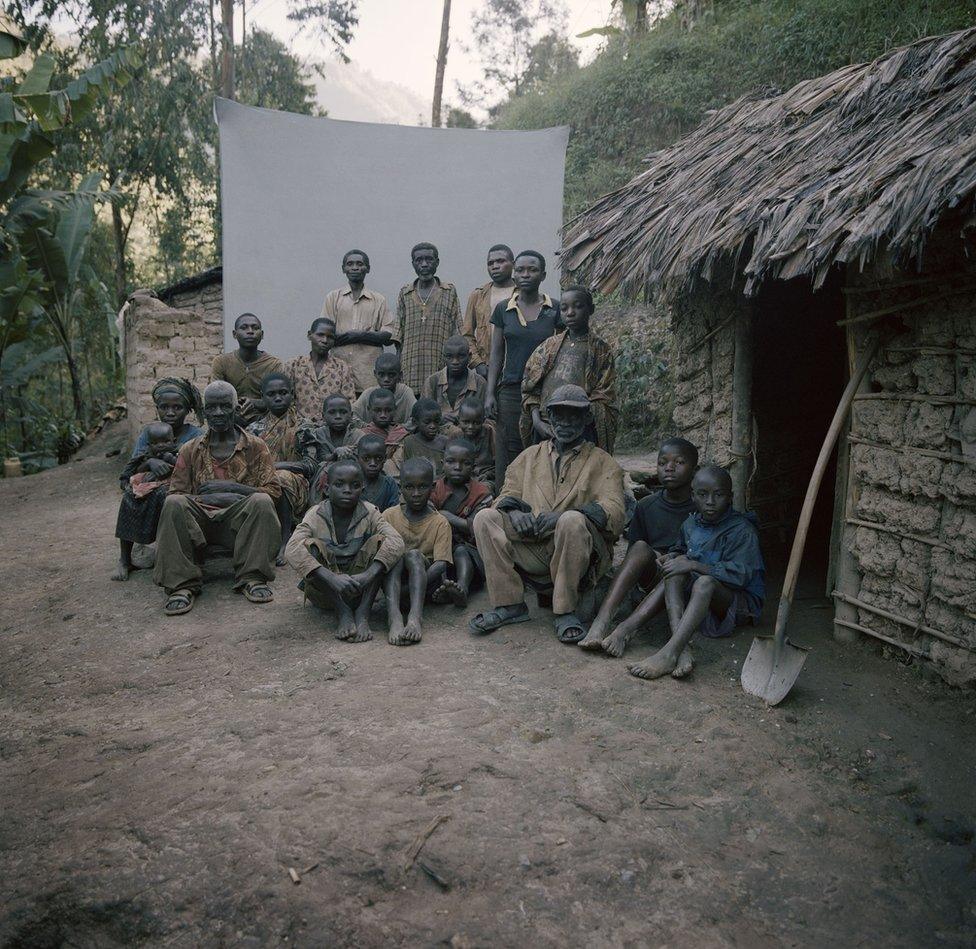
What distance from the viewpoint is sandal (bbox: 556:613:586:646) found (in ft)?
13.1

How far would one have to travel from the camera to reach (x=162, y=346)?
841 cm

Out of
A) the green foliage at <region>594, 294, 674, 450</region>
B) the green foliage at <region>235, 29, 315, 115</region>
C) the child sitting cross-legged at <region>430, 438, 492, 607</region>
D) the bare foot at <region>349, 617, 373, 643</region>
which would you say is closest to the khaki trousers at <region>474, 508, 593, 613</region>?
the child sitting cross-legged at <region>430, 438, 492, 607</region>

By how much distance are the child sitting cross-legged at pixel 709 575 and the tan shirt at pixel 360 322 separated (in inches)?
143

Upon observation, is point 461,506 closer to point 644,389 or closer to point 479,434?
point 479,434

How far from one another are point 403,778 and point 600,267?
338 centimetres

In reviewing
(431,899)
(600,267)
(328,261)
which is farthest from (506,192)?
(431,899)

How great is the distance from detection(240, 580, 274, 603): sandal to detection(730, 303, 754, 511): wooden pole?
110 inches

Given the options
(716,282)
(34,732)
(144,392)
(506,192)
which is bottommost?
(34,732)

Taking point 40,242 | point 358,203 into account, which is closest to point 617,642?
point 358,203

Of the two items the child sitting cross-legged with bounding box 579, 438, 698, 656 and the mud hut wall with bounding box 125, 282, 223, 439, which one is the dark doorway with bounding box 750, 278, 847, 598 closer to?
the child sitting cross-legged with bounding box 579, 438, 698, 656

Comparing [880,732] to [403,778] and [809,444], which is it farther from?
[809,444]

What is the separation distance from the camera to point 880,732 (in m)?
3.15

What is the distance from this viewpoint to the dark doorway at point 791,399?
520 centimetres

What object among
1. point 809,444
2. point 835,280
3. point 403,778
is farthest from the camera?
point 809,444
